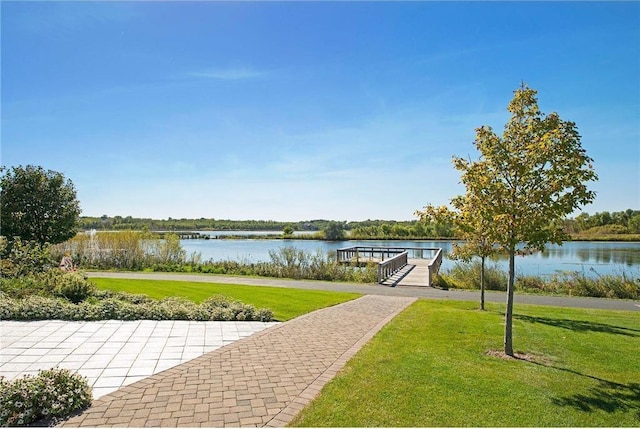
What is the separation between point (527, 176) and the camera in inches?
217

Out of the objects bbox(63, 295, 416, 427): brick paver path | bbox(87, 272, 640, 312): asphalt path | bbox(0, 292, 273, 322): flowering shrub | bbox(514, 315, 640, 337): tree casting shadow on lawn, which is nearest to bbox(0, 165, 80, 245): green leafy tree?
bbox(87, 272, 640, 312): asphalt path

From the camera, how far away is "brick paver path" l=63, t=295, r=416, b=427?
4.02 metres

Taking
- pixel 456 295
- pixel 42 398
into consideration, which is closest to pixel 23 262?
pixel 42 398

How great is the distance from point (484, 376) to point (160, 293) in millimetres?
9802

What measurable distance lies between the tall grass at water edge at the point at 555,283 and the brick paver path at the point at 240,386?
994 cm

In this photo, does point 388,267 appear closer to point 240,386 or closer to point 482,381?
point 482,381

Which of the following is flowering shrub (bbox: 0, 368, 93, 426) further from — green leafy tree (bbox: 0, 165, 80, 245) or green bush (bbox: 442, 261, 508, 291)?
green leafy tree (bbox: 0, 165, 80, 245)

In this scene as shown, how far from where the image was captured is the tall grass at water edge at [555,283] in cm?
1453

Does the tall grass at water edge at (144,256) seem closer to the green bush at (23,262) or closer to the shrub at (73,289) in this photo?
the green bush at (23,262)

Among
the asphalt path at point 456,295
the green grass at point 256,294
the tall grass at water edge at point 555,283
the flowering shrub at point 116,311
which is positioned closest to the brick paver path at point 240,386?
the flowering shrub at point 116,311

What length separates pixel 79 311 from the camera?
861 cm

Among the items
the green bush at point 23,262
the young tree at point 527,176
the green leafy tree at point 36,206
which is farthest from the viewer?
the green leafy tree at point 36,206

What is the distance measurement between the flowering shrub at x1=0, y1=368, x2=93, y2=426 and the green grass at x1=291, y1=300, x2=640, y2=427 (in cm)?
230

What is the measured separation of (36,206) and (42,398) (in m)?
18.7
